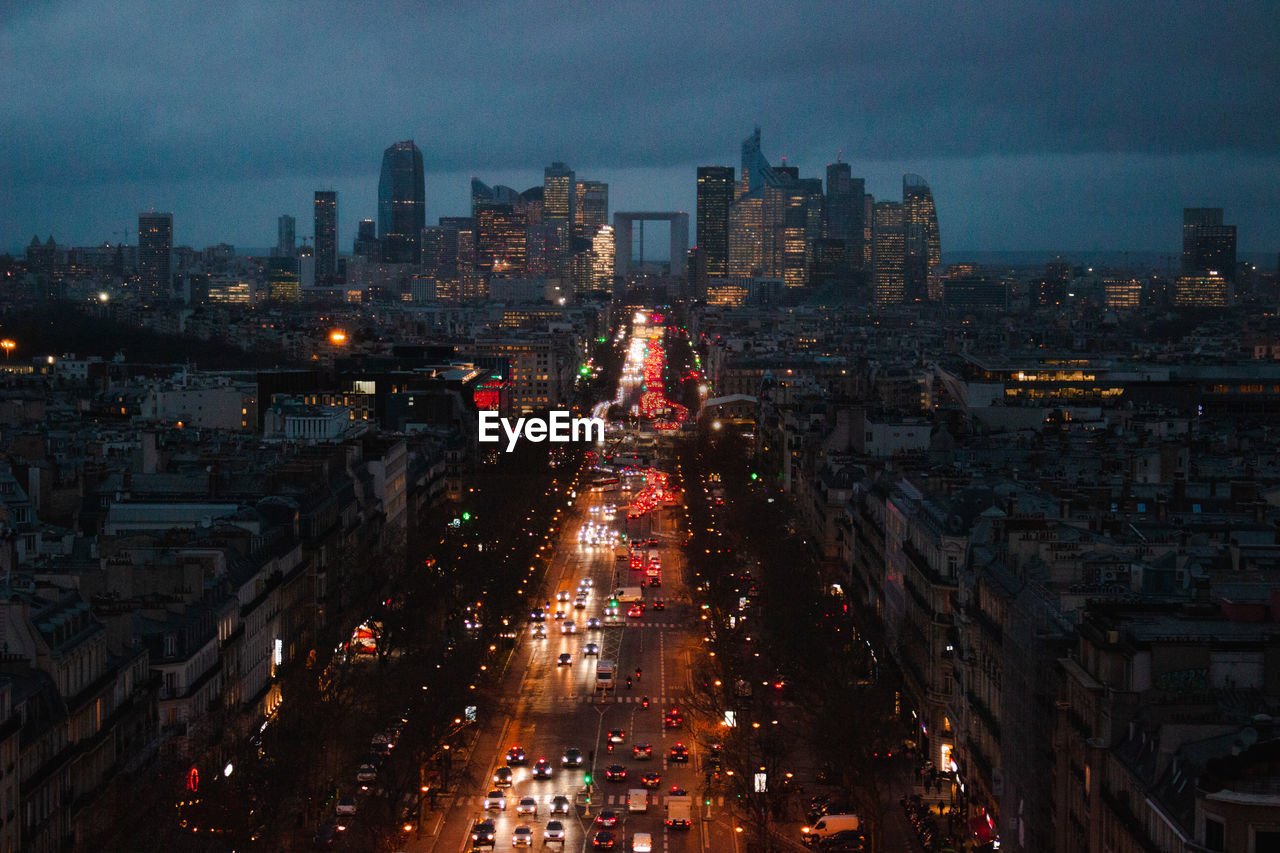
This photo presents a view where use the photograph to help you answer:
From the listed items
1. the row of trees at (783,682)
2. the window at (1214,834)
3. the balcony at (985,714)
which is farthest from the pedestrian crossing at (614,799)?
the window at (1214,834)

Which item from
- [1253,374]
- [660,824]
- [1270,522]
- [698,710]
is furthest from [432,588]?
[1253,374]

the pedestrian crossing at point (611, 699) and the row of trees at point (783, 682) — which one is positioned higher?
the row of trees at point (783, 682)

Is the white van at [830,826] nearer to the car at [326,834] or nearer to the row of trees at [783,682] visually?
the row of trees at [783,682]

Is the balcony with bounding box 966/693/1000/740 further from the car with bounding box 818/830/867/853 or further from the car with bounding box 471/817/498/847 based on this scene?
the car with bounding box 471/817/498/847

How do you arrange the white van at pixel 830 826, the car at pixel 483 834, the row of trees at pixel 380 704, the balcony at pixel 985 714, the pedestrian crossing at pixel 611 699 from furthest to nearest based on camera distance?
the pedestrian crossing at pixel 611 699
the white van at pixel 830 826
the car at pixel 483 834
the balcony at pixel 985 714
the row of trees at pixel 380 704

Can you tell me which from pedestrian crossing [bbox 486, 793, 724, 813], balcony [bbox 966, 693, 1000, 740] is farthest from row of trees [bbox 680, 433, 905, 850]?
balcony [bbox 966, 693, 1000, 740]

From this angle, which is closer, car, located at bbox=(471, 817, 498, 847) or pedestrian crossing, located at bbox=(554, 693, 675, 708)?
car, located at bbox=(471, 817, 498, 847)

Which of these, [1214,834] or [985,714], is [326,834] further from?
[1214,834]
